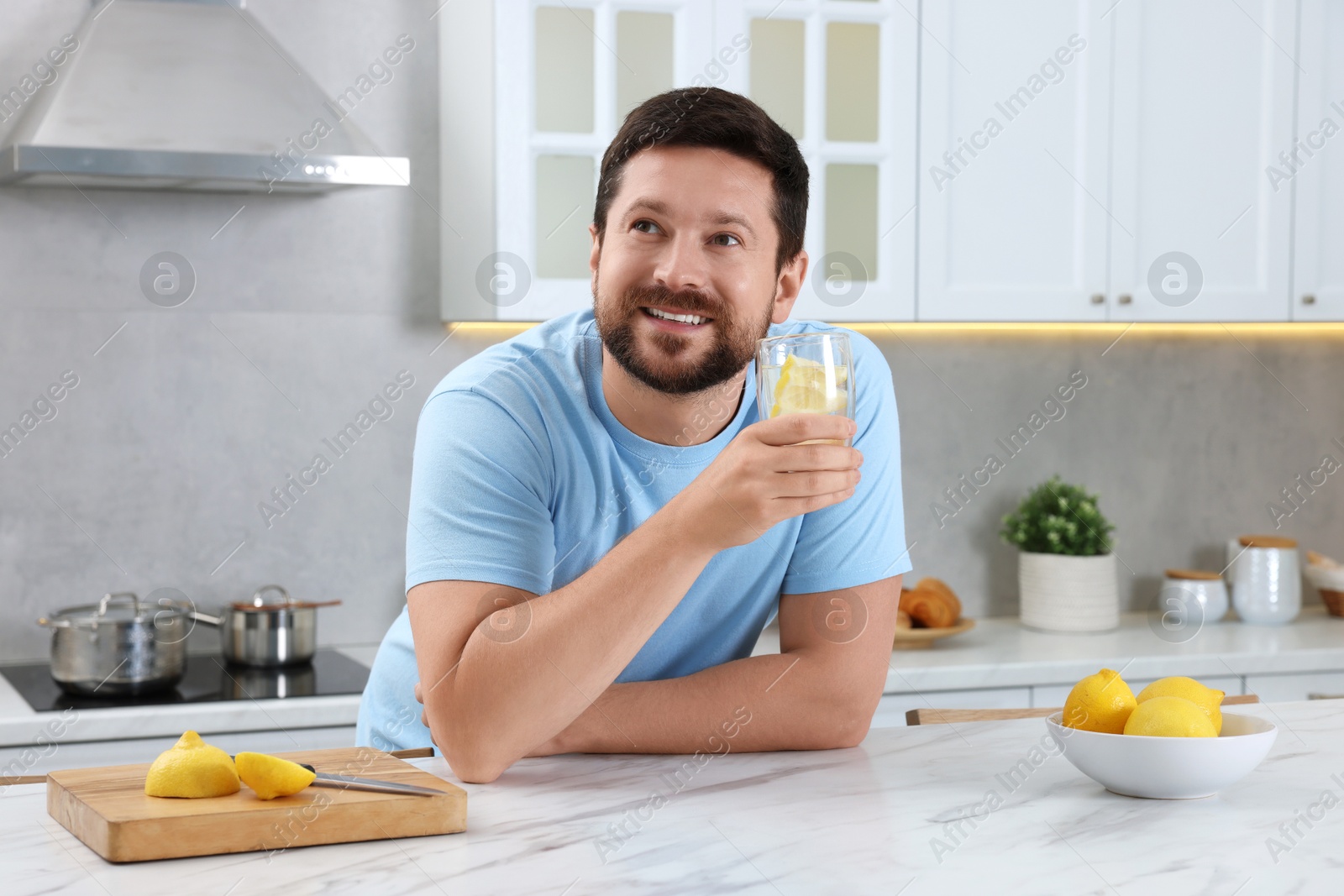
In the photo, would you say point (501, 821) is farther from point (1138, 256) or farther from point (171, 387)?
point (1138, 256)

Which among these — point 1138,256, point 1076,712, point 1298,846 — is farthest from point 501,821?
point 1138,256

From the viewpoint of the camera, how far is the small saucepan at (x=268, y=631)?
8.05 ft

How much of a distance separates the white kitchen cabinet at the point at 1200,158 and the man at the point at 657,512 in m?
1.43

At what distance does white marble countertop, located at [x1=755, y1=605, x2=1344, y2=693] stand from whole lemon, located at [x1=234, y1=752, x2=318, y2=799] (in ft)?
5.27

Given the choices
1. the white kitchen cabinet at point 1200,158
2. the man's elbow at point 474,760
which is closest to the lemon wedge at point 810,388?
the man's elbow at point 474,760

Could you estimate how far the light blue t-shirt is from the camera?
4.25 ft

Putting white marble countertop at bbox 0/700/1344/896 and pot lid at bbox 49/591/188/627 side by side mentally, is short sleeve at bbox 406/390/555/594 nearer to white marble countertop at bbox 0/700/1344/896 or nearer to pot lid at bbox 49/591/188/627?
white marble countertop at bbox 0/700/1344/896

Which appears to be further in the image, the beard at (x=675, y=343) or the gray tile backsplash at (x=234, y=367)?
the gray tile backsplash at (x=234, y=367)

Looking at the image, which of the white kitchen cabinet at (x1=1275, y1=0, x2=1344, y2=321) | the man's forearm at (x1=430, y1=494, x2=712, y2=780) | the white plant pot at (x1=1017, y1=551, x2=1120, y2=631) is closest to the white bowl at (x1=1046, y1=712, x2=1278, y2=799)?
the man's forearm at (x1=430, y1=494, x2=712, y2=780)

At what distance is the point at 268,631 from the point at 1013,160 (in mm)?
1728

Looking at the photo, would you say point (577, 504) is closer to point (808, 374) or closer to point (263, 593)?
point (808, 374)

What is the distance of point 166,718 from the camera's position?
2117 millimetres

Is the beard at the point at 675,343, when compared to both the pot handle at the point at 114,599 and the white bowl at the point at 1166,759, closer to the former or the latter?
the white bowl at the point at 1166,759

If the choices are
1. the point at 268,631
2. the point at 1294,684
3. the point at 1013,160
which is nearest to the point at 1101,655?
the point at 1294,684
